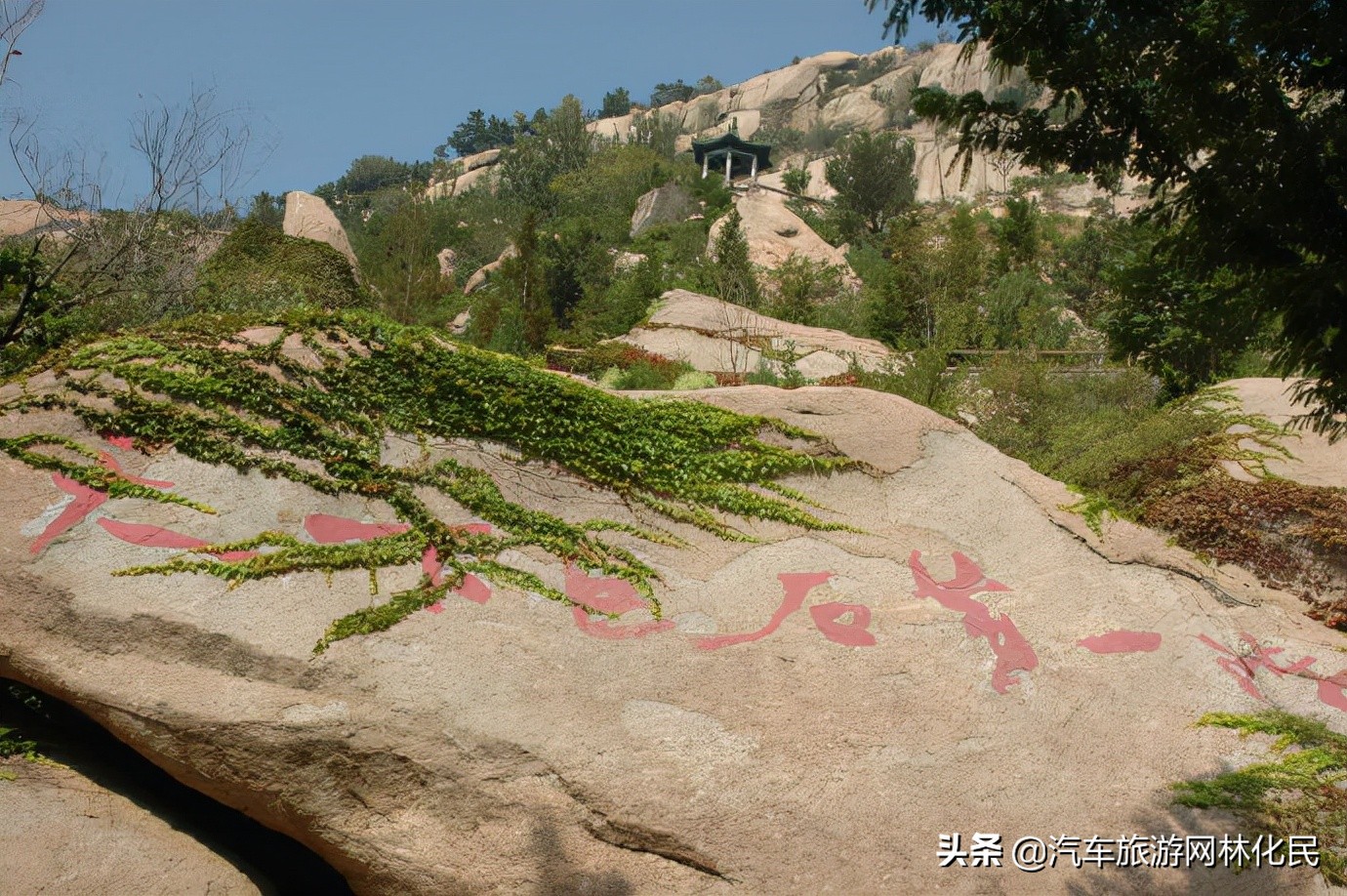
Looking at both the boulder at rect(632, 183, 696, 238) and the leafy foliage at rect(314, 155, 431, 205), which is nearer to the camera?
the boulder at rect(632, 183, 696, 238)

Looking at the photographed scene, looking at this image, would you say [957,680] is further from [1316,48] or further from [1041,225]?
[1041,225]

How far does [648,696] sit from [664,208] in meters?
37.1

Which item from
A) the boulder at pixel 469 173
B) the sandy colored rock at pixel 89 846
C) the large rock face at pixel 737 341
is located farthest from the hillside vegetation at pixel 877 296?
the boulder at pixel 469 173

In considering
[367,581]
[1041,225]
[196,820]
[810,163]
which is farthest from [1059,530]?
[810,163]

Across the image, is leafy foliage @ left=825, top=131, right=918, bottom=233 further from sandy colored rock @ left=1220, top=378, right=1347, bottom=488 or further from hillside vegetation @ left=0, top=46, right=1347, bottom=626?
sandy colored rock @ left=1220, top=378, right=1347, bottom=488

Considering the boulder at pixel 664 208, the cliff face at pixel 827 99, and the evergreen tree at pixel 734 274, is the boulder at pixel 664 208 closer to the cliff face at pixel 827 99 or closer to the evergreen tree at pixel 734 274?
the evergreen tree at pixel 734 274

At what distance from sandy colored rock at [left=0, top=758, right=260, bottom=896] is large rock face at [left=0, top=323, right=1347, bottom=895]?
1.90 ft

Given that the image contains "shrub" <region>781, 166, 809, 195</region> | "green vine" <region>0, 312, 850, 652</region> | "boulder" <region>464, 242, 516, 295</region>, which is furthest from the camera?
"shrub" <region>781, 166, 809, 195</region>

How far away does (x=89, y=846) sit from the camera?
6328mm

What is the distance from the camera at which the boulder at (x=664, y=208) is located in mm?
41531

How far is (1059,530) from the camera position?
28.0 feet

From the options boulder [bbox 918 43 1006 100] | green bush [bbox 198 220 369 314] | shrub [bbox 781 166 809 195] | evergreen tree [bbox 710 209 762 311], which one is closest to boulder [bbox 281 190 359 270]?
green bush [bbox 198 220 369 314]

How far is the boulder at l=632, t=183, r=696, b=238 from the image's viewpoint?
136 ft

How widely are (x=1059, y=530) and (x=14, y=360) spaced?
29.5 ft
